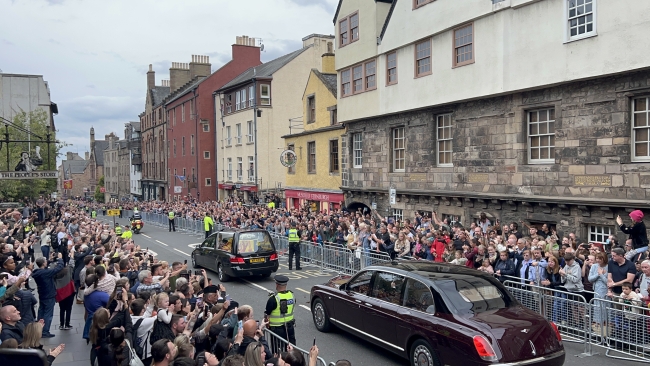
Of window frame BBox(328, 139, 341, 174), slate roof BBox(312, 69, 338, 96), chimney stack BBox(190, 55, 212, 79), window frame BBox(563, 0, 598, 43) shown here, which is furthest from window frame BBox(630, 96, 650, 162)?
chimney stack BBox(190, 55, 212, 79)

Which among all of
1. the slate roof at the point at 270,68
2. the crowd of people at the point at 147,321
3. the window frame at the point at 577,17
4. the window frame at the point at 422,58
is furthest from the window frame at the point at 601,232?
the slate roof at the point at 270,68

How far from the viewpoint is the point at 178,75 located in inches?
2571

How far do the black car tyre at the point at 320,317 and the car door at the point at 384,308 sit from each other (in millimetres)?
1372

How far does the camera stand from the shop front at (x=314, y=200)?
28987mm

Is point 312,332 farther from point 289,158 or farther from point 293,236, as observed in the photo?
point 289,158

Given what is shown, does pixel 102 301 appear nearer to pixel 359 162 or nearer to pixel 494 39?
pixel 494 39

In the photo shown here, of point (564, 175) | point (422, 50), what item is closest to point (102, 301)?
point (564, 175)

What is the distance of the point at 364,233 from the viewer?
17266 mm

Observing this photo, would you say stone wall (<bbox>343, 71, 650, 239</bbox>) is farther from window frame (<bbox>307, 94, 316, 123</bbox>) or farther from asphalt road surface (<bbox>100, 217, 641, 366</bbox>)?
window frame (<bbox>307, 94, 316, 123</bbox>)

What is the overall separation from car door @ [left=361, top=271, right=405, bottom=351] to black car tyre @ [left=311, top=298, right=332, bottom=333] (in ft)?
4.50

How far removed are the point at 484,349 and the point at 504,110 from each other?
12.3 metres

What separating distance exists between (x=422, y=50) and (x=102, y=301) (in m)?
16.2

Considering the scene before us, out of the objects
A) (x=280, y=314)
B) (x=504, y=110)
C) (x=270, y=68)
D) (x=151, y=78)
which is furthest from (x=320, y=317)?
(x=151, y=78)

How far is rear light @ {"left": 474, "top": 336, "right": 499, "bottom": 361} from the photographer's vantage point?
7.09 metres
